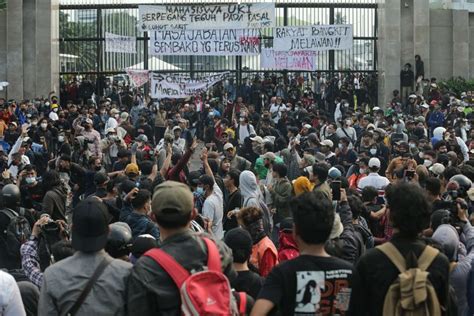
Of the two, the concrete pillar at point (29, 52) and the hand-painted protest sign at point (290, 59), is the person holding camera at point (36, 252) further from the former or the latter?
the concrete pillar at point (29, 52)

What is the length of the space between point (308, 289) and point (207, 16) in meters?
23.7

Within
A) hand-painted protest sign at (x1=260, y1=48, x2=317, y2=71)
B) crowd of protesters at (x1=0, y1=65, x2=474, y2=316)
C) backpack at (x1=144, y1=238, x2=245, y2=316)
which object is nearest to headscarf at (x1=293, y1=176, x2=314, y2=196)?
crowd of protesters at (x1=0, y1=65, x2=474, y2=316)

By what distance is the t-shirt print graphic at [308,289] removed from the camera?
5387 mm

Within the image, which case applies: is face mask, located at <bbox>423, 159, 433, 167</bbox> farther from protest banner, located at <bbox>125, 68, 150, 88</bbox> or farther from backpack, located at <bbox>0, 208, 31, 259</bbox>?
protest banner, located at <bbox>125, 68, 150, 88</bbox>

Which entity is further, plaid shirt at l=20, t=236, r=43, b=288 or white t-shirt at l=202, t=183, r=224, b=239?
white t-shirt at l=202, t=183, r=224, b=239

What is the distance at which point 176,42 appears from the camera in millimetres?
28469

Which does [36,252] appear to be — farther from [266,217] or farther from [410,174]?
[410,174]

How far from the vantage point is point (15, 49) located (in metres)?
30.0

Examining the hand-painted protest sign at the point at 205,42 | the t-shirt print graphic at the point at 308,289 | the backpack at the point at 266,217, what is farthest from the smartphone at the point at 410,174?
the hand-painted protest sign at the point at 205,42

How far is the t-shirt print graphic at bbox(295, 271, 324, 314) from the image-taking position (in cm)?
539

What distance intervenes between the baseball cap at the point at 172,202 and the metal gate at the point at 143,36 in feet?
81.6

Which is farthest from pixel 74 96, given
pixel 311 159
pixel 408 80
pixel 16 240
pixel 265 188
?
pixel 16 240

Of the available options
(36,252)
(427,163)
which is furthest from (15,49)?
(36,252)

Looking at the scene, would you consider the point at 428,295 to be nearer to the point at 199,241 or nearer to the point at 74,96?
the point at 199,241
